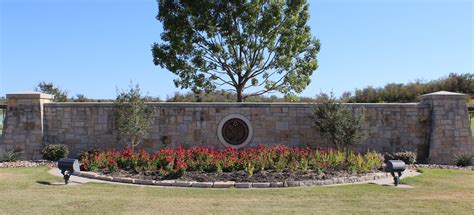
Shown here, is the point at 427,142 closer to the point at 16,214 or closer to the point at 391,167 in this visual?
the point at 391,167

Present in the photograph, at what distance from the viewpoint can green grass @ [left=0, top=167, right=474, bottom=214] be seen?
8461 mm

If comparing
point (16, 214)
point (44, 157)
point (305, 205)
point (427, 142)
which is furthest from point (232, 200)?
point (427, 142)

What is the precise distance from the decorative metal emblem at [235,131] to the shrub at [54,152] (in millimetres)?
5708

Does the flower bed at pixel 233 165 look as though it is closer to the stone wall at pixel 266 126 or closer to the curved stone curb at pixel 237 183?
the curved stone curb at pixel 237 183

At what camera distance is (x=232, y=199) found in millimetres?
9508

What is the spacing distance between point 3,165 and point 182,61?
10.4 m

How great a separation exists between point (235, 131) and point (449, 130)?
311 inches

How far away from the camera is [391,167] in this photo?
11.7 m

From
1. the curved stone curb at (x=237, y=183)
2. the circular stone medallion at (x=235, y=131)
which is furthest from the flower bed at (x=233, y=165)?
the circular stone medallion at (x=235, y=131)

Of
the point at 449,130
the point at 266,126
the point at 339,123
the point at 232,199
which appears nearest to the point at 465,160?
the point at 449,130

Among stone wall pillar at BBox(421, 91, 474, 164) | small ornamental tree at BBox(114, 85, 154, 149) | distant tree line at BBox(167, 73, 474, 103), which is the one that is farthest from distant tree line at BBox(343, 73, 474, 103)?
small ornamental tree at BBox(114, 85, 154, 149)

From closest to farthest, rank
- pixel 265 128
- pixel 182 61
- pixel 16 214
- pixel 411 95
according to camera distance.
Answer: pixel 16 214 < pixel 265 128 < pixel 182 61 < pixel 411 95

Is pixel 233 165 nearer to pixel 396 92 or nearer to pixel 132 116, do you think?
pixel 132 116

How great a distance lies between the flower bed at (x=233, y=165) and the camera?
39.5 ft
